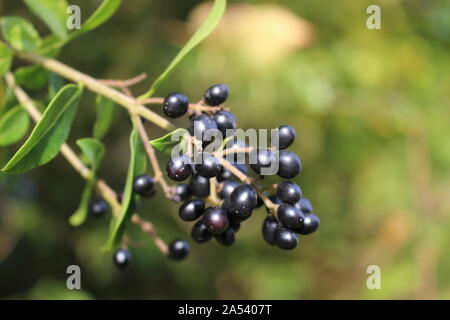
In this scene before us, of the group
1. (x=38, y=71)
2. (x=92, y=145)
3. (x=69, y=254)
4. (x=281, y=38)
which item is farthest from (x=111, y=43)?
(x=92, y=145)

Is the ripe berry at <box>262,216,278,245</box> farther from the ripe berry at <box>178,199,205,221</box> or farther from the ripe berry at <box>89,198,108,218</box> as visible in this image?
the ripe berry at <box>89,198,108,218</box>

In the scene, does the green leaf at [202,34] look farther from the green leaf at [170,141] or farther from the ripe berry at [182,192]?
the ripe berry at [182,192]

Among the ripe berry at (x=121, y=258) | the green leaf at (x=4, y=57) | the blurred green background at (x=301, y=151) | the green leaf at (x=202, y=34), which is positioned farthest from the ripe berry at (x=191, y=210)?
the blurred green background at (x=301, y=151)

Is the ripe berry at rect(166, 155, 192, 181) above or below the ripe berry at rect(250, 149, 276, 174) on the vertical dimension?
below

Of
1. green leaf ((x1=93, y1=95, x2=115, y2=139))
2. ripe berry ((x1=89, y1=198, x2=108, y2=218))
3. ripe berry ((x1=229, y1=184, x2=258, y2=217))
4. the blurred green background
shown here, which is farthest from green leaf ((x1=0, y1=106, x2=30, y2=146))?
the blurred green background

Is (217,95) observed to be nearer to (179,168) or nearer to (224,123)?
(224,123)
